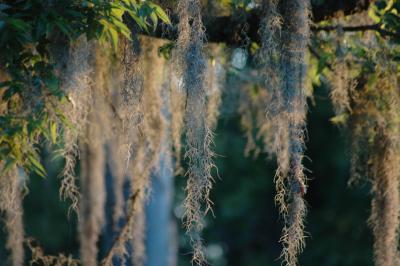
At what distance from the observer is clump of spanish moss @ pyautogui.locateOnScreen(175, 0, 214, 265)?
2982 millimetres

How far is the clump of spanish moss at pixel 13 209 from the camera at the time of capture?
3564 mm

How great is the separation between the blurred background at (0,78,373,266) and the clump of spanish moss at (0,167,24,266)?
5627 millimetres

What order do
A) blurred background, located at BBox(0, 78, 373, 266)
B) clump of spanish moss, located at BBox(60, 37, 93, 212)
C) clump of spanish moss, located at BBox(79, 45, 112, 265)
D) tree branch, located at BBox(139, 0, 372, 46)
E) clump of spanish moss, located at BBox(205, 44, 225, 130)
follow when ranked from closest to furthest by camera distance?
clump of spanish moss, located at BBox(60, 37, 93, 212), tree branch, located at BBox(139, 0, 372, 46), clump of spanish moss, located at BBox(79, 45, 112, 265), clump of spanish moss, located at BBox(205, 44, 225, 130), blurred background, located at BBox(0, 78, 373, 266)

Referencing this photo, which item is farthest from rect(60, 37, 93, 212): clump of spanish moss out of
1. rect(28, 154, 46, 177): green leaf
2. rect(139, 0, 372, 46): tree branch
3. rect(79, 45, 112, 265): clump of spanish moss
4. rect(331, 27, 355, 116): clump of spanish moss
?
rect(331, 27, 355, 116): clump of spanish moss

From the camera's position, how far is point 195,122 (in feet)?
9.99

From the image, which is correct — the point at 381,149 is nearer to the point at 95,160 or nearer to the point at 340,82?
the point at 340,82

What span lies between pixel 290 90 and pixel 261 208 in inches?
415

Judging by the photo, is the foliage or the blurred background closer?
the foliage

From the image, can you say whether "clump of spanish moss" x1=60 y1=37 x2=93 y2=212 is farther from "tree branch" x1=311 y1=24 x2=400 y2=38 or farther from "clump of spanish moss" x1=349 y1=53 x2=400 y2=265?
"clump of spanish moss" x1=349 y1=53 x2=400 y2=265

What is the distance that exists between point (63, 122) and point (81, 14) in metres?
0.48

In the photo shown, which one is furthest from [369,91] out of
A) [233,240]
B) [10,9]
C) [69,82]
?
[233,240]

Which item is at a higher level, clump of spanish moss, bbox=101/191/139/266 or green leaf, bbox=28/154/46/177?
green leaf, bbox=28/154/46/177

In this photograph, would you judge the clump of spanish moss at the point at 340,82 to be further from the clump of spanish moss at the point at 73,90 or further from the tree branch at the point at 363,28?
the clump of spanish moss at the point at 73,90

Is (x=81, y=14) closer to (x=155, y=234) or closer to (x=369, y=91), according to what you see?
(x=369, y=91)
